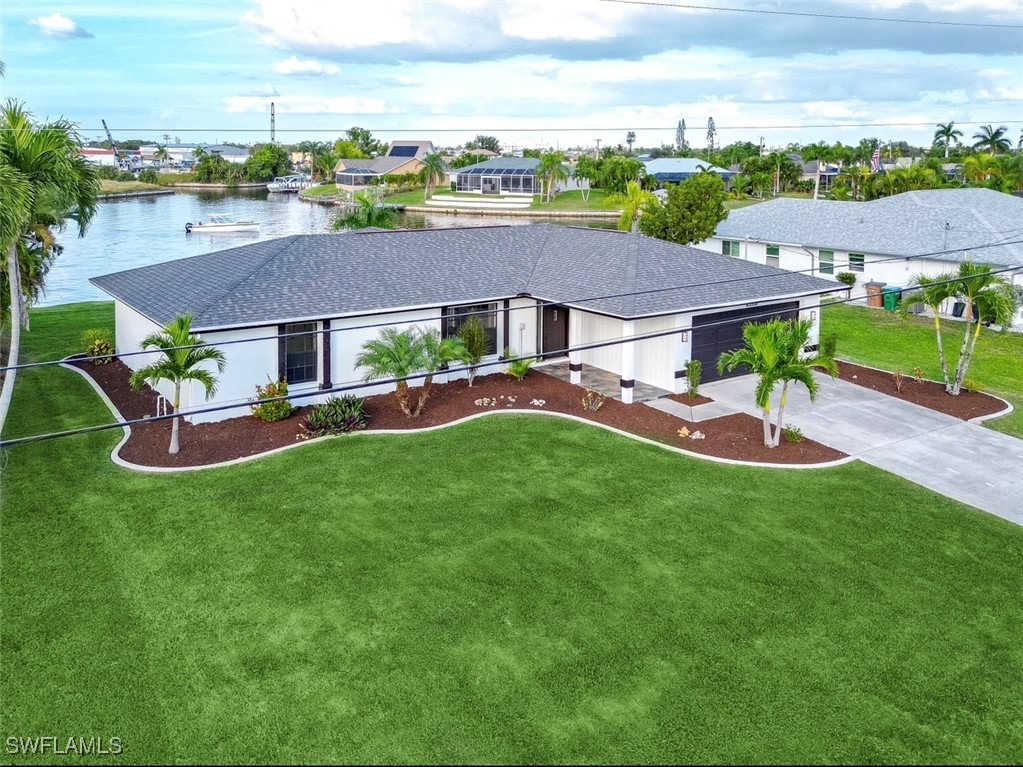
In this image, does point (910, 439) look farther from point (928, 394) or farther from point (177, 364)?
point (177, 364)

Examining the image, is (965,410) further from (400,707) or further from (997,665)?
(400,707)

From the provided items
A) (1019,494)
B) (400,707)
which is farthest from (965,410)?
(400,707)

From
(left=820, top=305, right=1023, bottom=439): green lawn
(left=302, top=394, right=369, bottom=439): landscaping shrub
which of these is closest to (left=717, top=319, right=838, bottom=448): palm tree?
(left=820, top=305, right=1023, bottom=439): green lawn

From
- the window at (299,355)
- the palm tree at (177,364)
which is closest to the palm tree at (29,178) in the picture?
the palm tree at (177,364)

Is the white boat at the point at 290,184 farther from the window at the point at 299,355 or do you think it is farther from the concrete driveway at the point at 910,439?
the concrete driveway at the point at 910,439

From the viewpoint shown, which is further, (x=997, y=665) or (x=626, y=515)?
(x=626, y=515)

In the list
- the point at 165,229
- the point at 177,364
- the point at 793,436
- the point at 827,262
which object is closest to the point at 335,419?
the point at 177,364

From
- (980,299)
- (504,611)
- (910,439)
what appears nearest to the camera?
(504,611)
